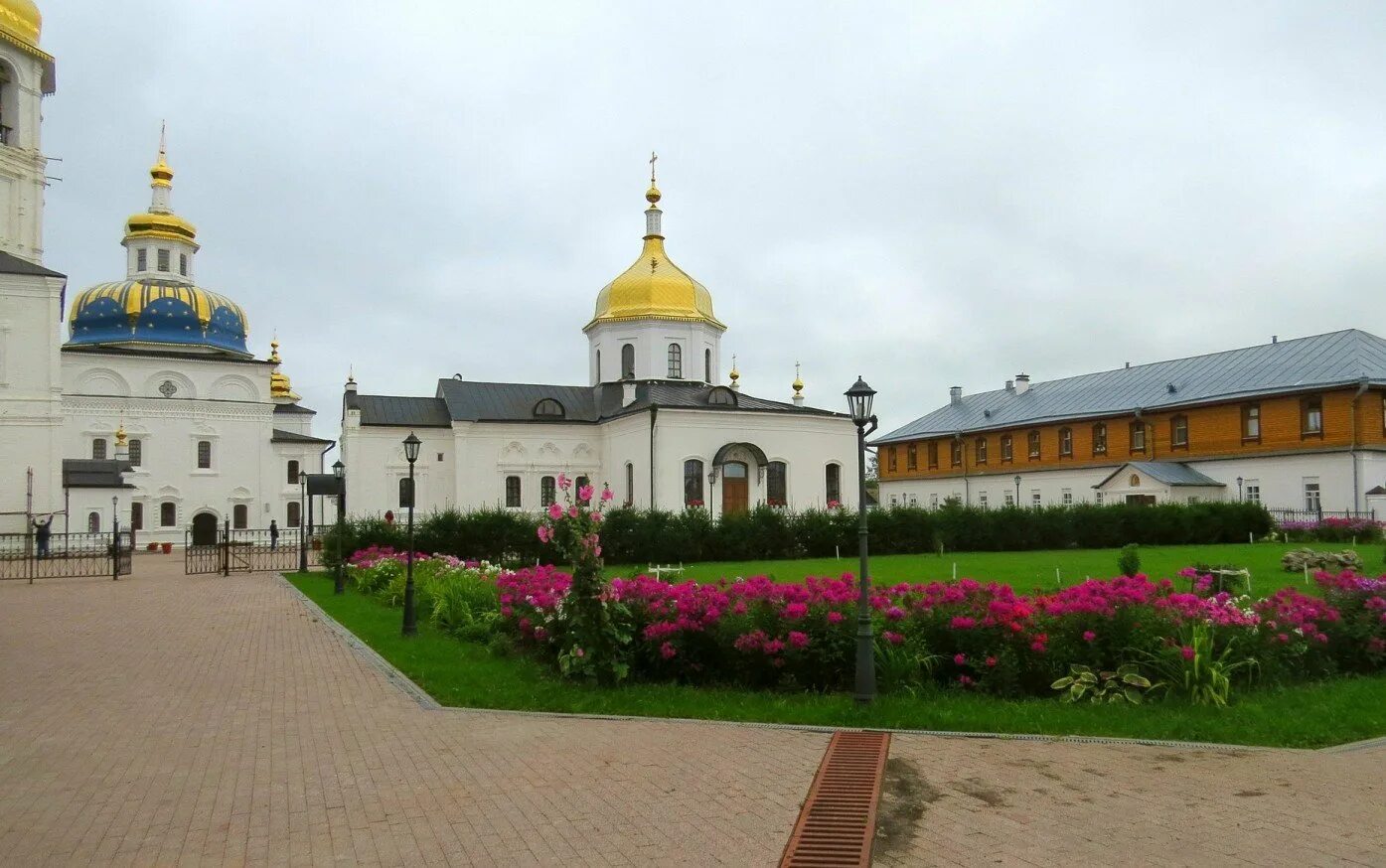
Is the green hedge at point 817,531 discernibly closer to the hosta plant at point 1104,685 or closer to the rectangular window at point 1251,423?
the rectangular window at point 1251,423

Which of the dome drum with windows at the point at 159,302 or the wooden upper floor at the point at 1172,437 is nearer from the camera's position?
the wooden upper floor at the point at 1172,437

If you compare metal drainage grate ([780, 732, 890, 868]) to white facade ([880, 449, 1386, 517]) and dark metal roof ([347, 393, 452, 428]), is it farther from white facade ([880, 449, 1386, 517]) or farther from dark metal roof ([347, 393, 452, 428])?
dark metal roof ([347, 393, 452, 428])

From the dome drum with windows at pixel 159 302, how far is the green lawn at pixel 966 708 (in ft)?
146

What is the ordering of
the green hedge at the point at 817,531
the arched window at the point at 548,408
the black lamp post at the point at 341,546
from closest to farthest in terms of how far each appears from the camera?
the black lamp post at the point at 341,546 → the green hedge at the point at 817,531 → the arched window at the point at 548,408

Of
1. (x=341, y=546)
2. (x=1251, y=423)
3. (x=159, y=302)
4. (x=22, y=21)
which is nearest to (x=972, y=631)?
(x=341, y=546)

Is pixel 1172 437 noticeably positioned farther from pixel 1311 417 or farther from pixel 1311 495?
pixel 1311 495

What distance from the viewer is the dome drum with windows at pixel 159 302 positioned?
47.4 meters

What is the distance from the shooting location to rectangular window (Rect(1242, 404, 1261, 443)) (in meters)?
38.2

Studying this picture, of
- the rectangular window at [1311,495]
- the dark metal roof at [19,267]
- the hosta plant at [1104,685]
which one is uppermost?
the dark metal roof at [19,267]

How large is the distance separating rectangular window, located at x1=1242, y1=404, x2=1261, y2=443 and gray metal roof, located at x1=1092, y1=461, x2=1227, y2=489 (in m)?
2.06

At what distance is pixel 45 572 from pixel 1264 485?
41.8 metres

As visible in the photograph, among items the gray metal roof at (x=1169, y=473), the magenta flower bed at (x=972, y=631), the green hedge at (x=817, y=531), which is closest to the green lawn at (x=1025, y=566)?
the green hedge at (x=817, y=531)

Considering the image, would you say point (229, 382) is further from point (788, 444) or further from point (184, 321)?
point (788, 444)

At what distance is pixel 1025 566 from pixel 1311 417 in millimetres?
21026
